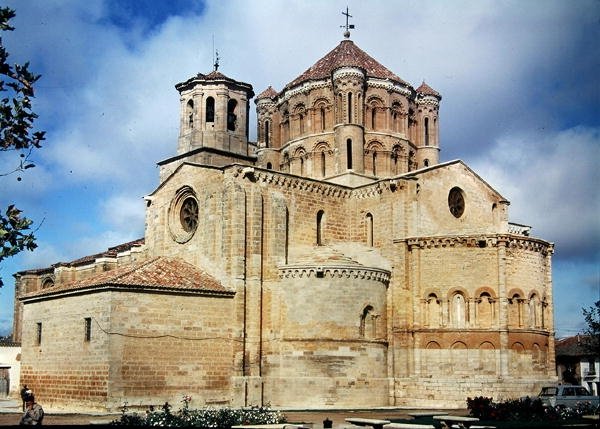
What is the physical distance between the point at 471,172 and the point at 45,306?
1898 cm

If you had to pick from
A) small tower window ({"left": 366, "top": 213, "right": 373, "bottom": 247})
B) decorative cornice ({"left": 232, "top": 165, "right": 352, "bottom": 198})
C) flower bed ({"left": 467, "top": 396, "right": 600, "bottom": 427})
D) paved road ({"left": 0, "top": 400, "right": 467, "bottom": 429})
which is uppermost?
decorative cornice ({"left": 232, "top": 165, "right": 352, "bottom": 198})

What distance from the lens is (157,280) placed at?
25609 millimetres

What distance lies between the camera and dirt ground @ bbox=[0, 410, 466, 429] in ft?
64.2

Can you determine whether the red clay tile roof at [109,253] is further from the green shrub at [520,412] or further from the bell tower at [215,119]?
the green shrub at [520,412]

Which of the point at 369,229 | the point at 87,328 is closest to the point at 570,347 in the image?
the point at 369,229

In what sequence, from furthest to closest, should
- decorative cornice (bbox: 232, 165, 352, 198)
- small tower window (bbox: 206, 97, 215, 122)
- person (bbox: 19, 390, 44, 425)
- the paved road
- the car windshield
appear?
small tower window (bbox: 206, 97, 215, 122) → decorative cornice (bbox: 232, 165, 352, 198) → the car windshield → the paved road → person (bbox: 19, 390, 44, 425)

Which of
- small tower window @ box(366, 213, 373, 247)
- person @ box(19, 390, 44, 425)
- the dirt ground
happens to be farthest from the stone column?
person @ box(19, 390, 44, 425)

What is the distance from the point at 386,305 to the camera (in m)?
28.4

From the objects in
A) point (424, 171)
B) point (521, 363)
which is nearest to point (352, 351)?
point (521, 363)

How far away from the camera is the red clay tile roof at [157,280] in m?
24.7

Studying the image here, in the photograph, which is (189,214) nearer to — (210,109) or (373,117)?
(210,109)

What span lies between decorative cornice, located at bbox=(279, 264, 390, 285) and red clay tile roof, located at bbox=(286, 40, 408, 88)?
454 inches

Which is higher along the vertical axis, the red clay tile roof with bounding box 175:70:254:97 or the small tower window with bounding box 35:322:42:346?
the red clay tile roof with bounding box 175:70:254:97

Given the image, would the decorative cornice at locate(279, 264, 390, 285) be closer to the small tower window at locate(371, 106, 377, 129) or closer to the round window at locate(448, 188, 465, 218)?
the round window at locate(448, 188, 465, 218)
